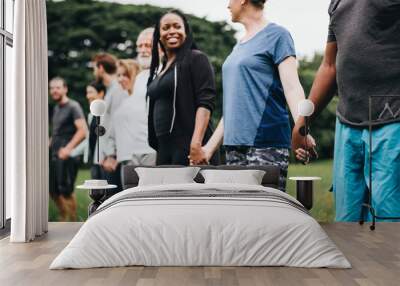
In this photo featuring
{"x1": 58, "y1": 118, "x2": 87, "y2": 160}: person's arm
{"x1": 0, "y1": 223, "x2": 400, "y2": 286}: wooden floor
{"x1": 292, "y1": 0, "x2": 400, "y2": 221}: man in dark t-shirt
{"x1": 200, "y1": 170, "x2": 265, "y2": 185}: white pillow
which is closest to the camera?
{"x1": 0, "y1": 223, "x2": 400, "y2": 286}: wooden floor

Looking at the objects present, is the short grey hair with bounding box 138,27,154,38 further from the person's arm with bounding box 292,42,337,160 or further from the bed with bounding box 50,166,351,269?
the bed with bounding box 50,166,351,269

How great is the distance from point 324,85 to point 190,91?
5.28ft

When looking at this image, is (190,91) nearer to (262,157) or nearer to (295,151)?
(262,157)

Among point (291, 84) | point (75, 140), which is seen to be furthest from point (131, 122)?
point (291, 84)

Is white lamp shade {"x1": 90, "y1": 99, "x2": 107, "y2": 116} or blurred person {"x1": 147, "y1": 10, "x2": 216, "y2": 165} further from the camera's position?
blurred person {"x1": 147, "y1": 10, "x2": 216, "y2": 165}

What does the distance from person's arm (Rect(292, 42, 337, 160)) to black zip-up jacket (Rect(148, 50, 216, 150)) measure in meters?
1.18

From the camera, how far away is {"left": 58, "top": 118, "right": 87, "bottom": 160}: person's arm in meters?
7.45

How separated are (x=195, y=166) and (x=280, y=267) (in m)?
2.64

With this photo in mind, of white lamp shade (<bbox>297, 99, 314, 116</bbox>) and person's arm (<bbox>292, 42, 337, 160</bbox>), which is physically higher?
Result: person's arm (<bbox>292, 42, 337, 160</bbox>)

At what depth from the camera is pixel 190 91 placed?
724 cm

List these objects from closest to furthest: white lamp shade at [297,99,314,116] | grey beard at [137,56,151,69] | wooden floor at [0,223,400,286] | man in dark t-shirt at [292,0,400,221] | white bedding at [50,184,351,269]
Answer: wooden floor at [0,223,400,286] < white bedding at [50,184,351,269] < man in dark t-shirt at [292,0,400,221] < white lamp shade at [297,99,314,116] < grey beard at [137,56,151,69]

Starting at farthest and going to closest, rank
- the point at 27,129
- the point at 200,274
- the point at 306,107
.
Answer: the point at 306,107 < the point at 27,129 < the point at 200,274

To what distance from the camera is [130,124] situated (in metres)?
7.38

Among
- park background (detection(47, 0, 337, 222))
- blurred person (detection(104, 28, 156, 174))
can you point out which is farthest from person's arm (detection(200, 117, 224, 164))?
blurred person (detection(104, 28, 156, 174))
